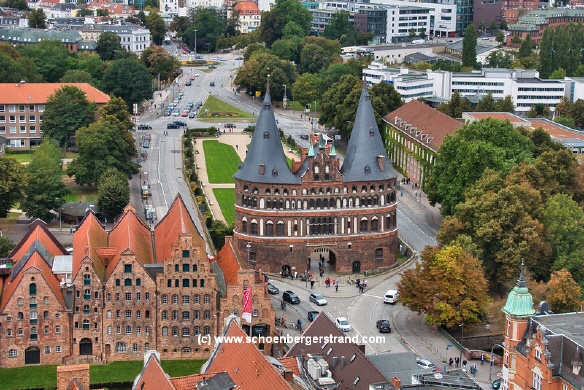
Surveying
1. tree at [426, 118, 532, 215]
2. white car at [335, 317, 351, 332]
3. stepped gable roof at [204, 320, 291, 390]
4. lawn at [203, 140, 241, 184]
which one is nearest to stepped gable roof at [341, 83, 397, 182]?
tree at [426, 118, 532, 215]

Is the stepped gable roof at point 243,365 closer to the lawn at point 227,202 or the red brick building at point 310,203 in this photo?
the red brick building at point 310,203

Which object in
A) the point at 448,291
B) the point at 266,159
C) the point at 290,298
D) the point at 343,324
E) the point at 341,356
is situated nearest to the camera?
the point at 341,356

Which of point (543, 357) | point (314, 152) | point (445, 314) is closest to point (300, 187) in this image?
point (314, 152)

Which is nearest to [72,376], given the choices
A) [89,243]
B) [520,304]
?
[89,243]

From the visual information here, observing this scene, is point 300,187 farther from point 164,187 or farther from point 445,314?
point 164,187

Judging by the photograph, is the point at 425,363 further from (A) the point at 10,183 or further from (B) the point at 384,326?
(A) the point at 10,183

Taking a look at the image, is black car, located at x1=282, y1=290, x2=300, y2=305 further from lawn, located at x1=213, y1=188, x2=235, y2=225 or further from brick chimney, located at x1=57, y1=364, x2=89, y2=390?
brick chimney, located at x1=57, y1=364, x2=89, y2=390
